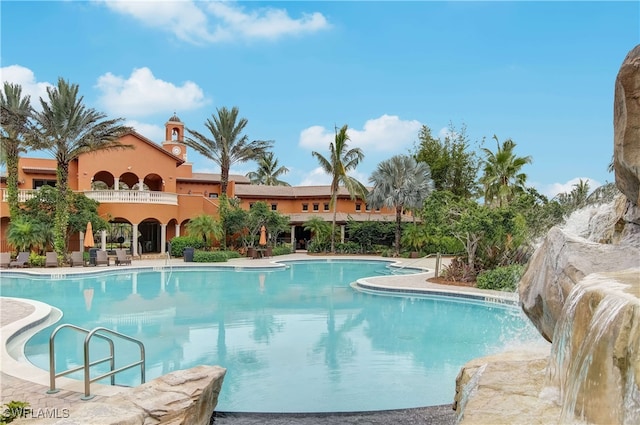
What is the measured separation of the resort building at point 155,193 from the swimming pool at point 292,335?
10280 millimetres

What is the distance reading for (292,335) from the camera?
36.6ft

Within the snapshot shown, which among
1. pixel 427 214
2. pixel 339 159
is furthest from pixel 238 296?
pixel 339 159

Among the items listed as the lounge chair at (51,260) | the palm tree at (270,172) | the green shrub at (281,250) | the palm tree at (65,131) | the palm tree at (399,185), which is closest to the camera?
the palm tree at (65,131)

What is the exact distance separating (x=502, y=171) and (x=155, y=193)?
899 inches

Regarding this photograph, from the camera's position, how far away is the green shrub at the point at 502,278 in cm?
1633

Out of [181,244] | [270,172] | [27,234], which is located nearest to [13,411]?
[27,234]

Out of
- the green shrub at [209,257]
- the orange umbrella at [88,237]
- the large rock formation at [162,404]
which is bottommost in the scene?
the large rock formation at [162,404]

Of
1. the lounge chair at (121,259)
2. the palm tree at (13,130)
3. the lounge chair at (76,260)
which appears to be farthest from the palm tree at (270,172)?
the lounge chair at (76,260)

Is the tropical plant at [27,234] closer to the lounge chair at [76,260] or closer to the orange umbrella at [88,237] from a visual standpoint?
the orange umbrella at [88,237]

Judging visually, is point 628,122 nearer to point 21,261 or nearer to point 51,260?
point 51,260

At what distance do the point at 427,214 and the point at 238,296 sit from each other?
854 cm

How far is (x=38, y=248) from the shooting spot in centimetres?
2655

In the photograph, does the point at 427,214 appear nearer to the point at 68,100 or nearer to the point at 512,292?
the point at 512,292

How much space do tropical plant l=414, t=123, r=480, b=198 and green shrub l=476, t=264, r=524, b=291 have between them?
21882 millimetres
